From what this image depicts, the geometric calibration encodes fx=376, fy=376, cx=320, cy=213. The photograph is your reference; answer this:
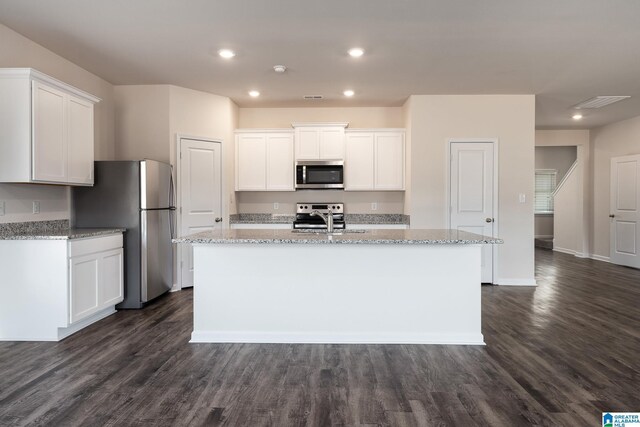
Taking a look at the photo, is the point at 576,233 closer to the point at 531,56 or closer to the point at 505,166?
the point at 505,166

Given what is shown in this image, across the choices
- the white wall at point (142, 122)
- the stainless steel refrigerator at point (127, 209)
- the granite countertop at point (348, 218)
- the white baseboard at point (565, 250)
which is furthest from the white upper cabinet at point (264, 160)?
the white baseboard at point (565, 250)

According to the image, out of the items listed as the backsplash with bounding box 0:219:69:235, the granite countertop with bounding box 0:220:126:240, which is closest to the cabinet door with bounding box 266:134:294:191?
the granite countertop with bounding box 0:220:126:240

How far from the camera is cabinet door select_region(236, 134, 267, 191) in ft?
18.8

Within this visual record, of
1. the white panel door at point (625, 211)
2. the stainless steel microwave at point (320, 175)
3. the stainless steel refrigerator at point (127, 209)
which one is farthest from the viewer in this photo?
the white panel door at point (625, 211)

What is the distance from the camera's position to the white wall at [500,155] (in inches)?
207

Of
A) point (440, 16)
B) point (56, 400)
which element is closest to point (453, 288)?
point (440, 16)

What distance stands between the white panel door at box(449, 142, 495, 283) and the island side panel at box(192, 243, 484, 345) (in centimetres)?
228

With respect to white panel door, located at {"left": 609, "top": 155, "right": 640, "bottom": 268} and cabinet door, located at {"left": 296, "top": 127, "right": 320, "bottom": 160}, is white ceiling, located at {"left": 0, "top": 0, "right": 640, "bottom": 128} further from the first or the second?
white panel door, located at {"left": 609, "top": 155, "right": 640, "bottom": 268}

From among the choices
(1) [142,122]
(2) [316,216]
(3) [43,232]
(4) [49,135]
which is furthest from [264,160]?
(3) [43,232]

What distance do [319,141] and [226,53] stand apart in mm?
2120

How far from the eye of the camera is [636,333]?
3.38 metres

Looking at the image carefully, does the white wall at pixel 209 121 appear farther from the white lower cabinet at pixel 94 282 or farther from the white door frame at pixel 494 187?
the white door frame at pixel 494 187

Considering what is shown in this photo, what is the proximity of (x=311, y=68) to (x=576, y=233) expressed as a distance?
7.45 m

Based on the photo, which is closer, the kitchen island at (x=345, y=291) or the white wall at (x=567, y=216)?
the kitchen island at (x=345, y=291)
